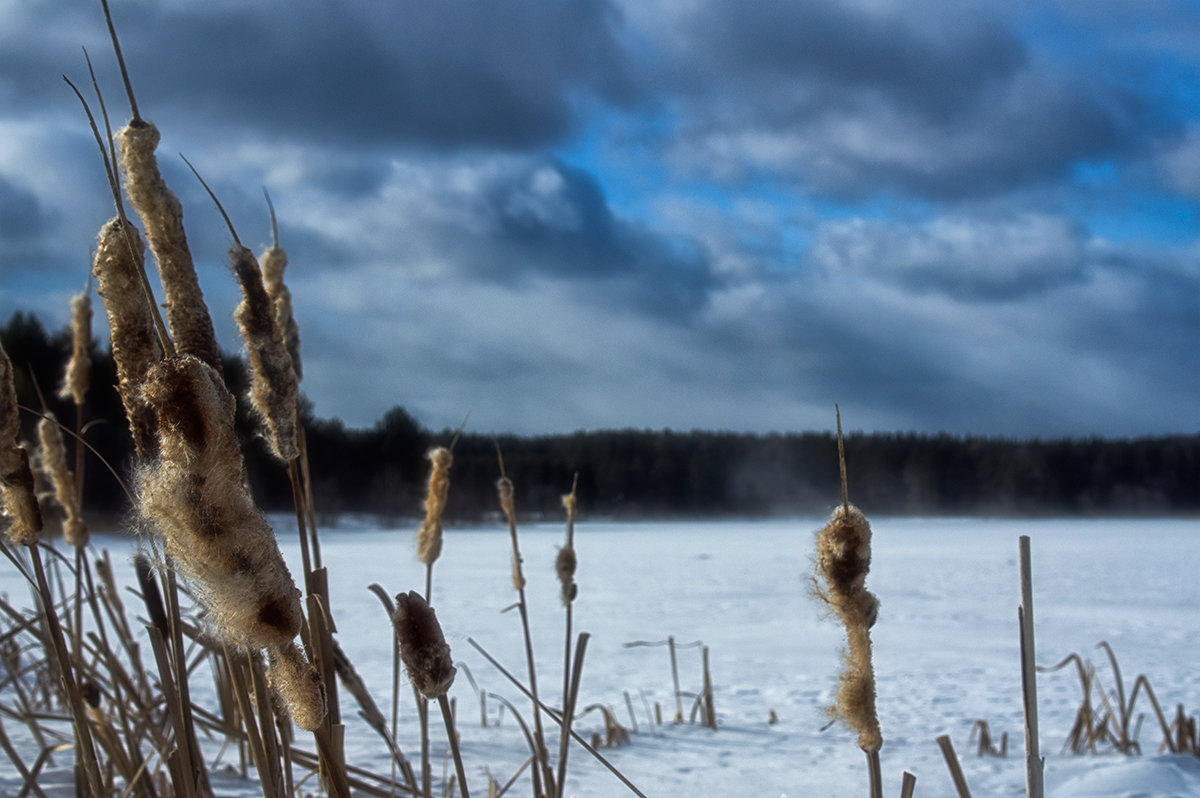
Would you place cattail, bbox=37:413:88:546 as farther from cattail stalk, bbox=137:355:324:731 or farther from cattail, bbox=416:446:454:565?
cattail stalk, bbox=137:355:324:731

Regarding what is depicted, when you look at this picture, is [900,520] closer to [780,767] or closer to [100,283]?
[780,767]

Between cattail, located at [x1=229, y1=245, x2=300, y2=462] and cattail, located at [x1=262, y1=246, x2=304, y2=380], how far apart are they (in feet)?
0.75

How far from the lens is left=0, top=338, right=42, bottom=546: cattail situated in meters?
0.76

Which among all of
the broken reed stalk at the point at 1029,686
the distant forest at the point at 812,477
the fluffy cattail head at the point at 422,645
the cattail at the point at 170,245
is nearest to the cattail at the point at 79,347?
the cattail at the point at 170,245

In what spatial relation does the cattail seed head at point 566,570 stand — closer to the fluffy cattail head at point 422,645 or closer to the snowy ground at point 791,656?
the snowy ground at point 791,656

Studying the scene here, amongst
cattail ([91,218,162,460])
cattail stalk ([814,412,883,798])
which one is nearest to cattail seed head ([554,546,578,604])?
cattail stalk ([814,412,883,798])

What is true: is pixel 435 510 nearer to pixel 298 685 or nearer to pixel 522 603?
pixel 522 603

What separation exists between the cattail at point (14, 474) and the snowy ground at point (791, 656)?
706 millimetres

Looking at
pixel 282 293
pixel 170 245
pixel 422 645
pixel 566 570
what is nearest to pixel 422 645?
pixel 422 645

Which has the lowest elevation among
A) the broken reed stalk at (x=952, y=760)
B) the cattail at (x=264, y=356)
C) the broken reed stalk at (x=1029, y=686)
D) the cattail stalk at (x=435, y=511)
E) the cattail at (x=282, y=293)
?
the broken reed stalk at (x=952, y=760)

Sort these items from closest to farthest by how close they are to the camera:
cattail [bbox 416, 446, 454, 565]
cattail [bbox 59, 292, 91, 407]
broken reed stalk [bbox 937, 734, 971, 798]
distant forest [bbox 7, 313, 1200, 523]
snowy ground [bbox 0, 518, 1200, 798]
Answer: broken reed stalk [bbox 937, 734, 971, 798]
cattail [bbox 416, 446, 454, 565]
cattail [bbox 59, 292, 91, 407]
snowy ground [bbox 0, 518, 1200, 798]
distant forest [bbox 7, 313, 1200, 523]

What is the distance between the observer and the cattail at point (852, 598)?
28.1 inches

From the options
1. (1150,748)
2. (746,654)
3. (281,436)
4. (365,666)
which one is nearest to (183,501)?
(281,436)

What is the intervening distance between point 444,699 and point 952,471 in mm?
37796
